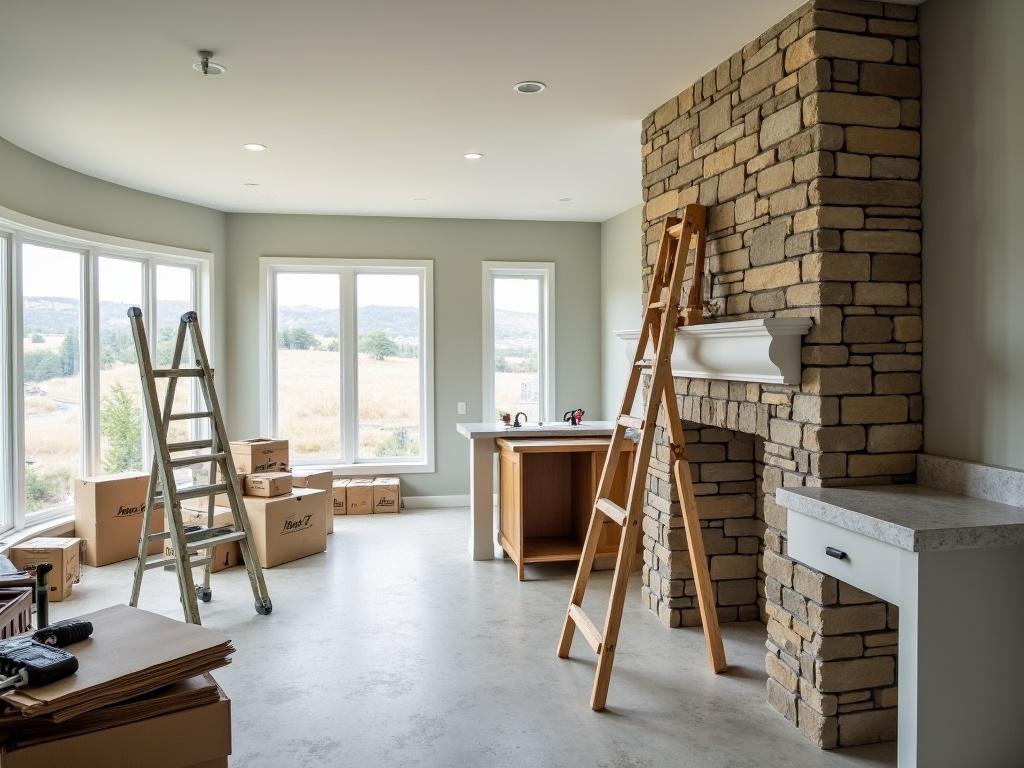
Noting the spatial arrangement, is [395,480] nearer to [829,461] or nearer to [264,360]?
[264,360]

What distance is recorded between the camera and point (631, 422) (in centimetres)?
317

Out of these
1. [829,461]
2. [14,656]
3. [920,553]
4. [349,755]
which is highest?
[829,461]

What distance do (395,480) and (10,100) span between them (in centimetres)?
406

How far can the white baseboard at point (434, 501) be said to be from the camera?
22.4ft

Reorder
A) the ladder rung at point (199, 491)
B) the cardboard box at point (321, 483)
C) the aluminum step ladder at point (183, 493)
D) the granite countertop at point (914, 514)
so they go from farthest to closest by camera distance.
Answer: the cardboard box at point (321, 483) < the ladder rung at point (199, 491) < the aluminum step ladder at point (183, 493) < the granite countertop at point (914, 514)

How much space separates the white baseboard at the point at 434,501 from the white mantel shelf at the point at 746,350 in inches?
157

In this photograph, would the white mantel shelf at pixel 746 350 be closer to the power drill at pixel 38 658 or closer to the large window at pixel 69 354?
the power drill at pixel 38 658

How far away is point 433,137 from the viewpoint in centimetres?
434

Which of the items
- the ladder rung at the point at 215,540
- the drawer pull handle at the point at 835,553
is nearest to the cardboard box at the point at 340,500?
the ladder rung at the point at 215,540

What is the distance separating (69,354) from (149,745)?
13.5 feet

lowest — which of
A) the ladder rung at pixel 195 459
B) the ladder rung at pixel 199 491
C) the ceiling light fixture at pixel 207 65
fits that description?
the ladder rung at pixel 199 491

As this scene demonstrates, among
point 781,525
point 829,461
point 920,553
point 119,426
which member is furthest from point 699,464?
point 119,426

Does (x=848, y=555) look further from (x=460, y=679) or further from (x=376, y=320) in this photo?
(x=376, y=320)

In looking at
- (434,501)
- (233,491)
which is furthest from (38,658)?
(434,501)
